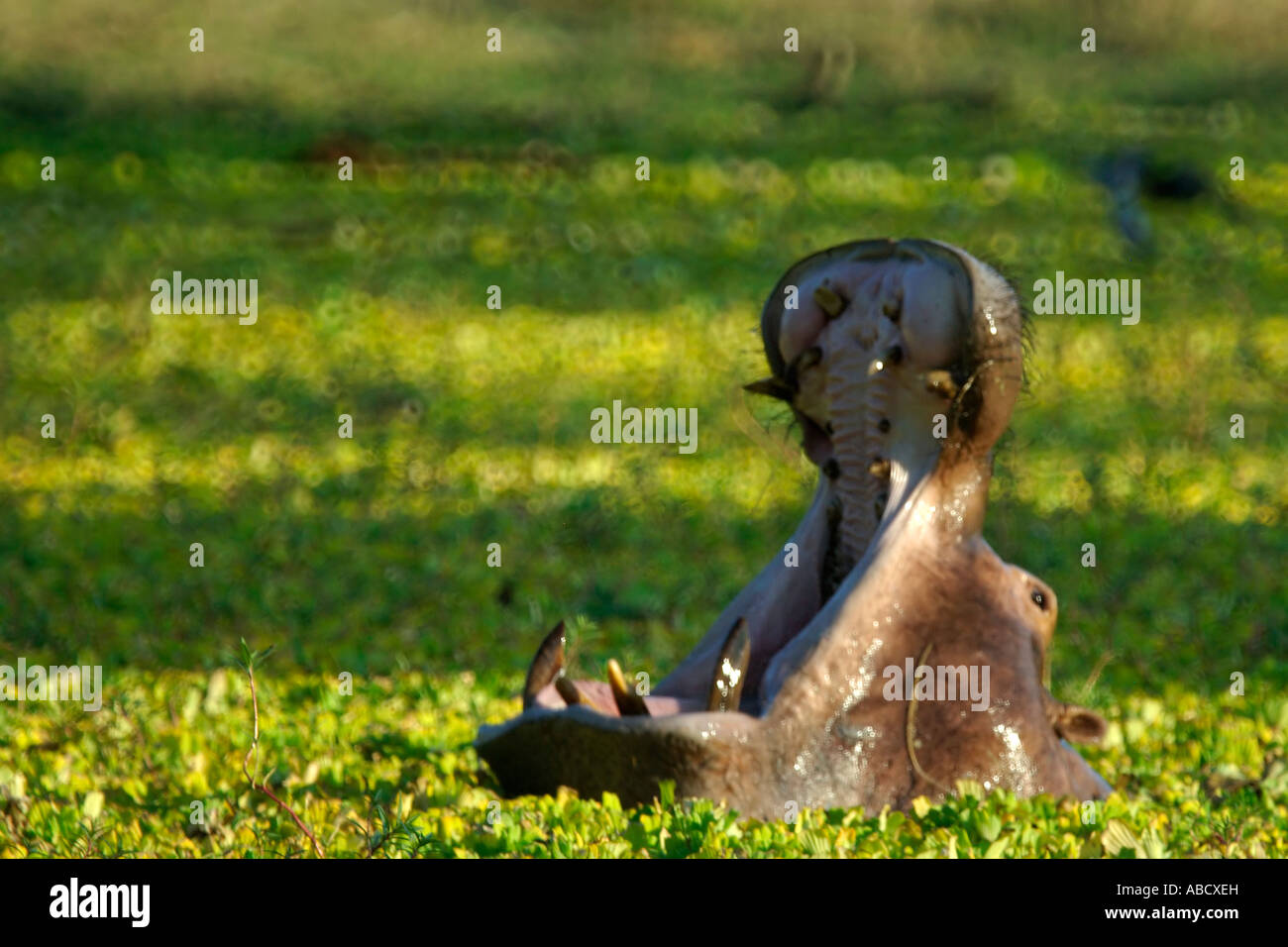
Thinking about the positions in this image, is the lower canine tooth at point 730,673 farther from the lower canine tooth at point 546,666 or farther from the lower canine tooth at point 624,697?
the lower canine tooth at point 546,666

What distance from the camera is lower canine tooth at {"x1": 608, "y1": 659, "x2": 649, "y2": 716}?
203 inches

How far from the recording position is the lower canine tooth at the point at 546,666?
5641 millimetres

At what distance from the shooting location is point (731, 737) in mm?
5102

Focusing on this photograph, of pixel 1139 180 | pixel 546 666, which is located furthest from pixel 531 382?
pixel 1139 180

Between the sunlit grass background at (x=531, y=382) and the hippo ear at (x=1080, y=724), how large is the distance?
359mm

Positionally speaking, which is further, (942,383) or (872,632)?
(942,383)

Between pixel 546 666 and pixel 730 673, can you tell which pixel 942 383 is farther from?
pixel 546 666

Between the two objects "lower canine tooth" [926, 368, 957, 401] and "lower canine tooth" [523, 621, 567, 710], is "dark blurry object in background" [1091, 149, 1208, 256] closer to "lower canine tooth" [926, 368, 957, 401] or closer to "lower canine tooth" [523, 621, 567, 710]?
"lower canine tooth" [926, 368, 957, 401]

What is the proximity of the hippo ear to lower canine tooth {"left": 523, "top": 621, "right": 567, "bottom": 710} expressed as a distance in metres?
1.42

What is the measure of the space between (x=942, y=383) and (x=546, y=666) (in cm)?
138

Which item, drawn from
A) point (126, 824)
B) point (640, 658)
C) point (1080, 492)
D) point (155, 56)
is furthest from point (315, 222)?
point (126, 824)

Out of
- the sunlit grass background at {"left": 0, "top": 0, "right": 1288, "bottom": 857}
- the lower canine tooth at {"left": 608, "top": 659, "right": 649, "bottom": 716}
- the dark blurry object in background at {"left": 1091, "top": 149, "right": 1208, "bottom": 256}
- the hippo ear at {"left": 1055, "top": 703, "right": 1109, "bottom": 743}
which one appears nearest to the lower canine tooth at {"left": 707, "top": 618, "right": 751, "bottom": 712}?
the lower canine tooth at {"left": 608, "top": 659, "right": 649, "bottom": 716}

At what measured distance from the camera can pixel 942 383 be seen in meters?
5.36

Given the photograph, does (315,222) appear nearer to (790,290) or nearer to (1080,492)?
(1080,492)
